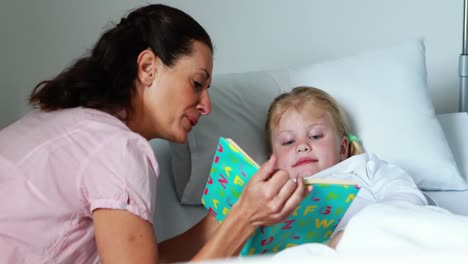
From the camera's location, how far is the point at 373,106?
7.67ft

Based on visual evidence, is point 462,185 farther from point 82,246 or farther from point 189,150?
point 82,246

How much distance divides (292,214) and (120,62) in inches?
19.7

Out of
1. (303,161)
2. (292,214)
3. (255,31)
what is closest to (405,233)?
(292,214)

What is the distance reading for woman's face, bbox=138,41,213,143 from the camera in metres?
1.62

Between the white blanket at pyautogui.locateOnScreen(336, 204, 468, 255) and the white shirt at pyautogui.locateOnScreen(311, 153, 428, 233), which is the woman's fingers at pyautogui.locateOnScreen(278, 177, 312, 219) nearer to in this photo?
the white blanket at pyautogui.locateOnScreen(336, 204, 468, 255)

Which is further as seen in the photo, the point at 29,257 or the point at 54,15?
the point at 54,15

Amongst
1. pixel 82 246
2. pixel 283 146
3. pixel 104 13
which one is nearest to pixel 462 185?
pixel 283 146

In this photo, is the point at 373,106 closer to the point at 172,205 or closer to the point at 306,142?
the point at 306,142

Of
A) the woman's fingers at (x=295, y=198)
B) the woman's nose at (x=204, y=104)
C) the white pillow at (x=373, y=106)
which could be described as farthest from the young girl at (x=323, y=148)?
the woman's fingers at (x=295, y=198)

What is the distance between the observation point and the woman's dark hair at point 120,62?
1592 millimetres

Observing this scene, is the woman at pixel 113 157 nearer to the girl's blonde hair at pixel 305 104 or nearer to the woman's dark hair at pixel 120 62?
the woman's dark hair at pixel 120 62

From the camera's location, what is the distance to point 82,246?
1472mm

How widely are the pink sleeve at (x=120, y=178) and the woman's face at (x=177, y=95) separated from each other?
0.71ft

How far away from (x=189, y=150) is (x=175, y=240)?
38 cm
